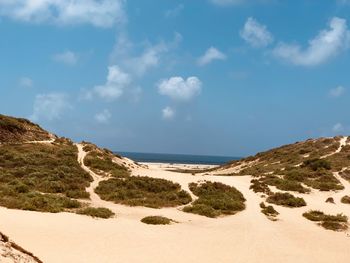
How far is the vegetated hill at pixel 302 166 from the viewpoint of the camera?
3975 cm

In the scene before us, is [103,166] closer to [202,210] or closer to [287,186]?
[287,186]

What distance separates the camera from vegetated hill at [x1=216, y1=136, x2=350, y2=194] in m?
39.8

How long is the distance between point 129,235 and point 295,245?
315 inches

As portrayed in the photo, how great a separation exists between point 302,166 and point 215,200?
27586 millimetres

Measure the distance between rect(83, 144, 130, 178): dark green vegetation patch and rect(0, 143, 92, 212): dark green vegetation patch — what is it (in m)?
1.74

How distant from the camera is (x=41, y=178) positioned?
108 feet

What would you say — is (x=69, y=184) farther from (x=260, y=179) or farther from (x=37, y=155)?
(x=260, y=179)

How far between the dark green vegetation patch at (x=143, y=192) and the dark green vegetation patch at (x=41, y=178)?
190cm

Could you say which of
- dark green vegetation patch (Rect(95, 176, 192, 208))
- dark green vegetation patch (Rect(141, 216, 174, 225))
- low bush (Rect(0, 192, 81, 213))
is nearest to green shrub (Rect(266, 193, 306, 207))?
dark green vegetation patch (Rect(95, 176, 192, 208))

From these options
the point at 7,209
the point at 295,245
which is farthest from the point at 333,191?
the point at 7,209

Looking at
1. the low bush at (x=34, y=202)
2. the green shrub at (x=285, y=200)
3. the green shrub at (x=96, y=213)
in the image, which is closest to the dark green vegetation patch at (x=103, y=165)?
the low bush at (x=34, y=202)

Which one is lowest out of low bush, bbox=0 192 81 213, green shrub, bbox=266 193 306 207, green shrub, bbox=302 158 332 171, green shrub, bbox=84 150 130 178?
low bush, bbox=0 192 81 213

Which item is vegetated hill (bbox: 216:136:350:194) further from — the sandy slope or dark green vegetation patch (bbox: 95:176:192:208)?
the sandy slope

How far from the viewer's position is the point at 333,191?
37906mm
